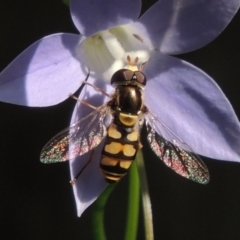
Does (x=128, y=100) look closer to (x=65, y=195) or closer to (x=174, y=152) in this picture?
(x=174, y=152)

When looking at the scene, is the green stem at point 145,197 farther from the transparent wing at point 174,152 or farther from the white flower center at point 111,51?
the white flower center at point 111,51

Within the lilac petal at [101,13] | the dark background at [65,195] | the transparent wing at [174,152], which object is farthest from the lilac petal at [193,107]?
the dark background at [65,195]

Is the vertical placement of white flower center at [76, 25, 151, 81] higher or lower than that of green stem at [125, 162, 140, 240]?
higher

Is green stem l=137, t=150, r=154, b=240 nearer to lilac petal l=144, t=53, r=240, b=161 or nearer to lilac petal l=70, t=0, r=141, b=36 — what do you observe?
lilac petal l=144, t=53, r=240, b=161

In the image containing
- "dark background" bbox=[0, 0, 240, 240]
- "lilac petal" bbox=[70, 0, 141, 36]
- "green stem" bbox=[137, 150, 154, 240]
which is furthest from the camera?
"dark background" bbox=[0, 0, 240, 240]

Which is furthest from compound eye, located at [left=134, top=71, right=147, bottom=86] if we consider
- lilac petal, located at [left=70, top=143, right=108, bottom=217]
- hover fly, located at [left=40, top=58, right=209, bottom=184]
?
lilac petal, located at [left=70, top=143, right=108, bottom=217]

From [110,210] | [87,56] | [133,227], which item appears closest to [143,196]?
[133,227]
